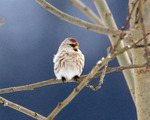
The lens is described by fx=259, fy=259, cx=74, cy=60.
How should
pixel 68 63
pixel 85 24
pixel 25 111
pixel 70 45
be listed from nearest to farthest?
pixel 85 24 → pixel 25 111 → pixel 68 63 → pixel 70 45

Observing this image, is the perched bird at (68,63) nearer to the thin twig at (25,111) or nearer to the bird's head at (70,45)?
the bird's head at (70,45)

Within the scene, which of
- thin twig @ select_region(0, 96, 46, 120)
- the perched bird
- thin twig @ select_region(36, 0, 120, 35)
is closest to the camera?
thin twig @ select_region(36, 0, 120, 35)

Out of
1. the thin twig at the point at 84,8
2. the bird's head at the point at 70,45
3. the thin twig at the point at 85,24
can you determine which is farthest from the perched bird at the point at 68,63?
the thin twig at the point at 85,24

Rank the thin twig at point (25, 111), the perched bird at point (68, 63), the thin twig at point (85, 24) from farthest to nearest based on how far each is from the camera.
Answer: the perched bird at point (68, 63) < the thin twig at point (25, 111) < the thin twig at point (85, 24)

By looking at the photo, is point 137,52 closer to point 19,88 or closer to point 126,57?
point 126,57

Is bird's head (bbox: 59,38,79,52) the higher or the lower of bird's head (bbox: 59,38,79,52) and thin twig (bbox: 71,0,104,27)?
the higher

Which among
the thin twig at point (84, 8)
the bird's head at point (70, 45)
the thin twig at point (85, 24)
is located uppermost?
the bird's head at point (70, 45)

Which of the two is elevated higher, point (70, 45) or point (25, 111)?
point (70, 45)

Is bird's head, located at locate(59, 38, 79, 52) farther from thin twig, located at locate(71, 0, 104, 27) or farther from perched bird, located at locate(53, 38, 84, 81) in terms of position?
thin twig, located at locate(71, 0, 104, 27)

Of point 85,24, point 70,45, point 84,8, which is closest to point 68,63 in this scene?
point 70,45

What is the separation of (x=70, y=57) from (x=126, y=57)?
39cm

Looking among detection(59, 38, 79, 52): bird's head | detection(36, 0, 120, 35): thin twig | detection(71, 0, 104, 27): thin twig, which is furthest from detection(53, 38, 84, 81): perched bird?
detection(36, 0, 120, 35): thin twig

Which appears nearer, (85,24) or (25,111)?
(85,24)

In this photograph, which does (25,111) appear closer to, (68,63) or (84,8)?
(84,8)
